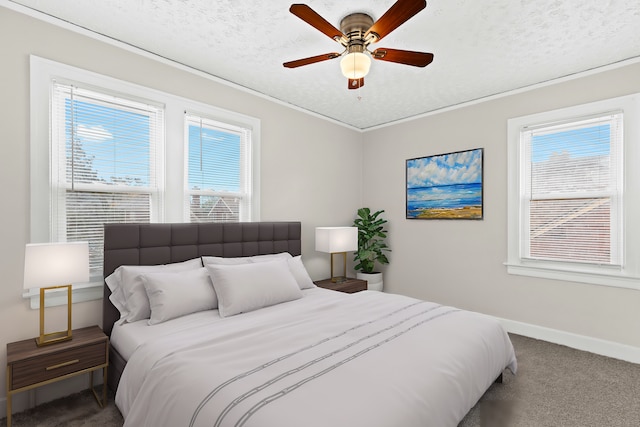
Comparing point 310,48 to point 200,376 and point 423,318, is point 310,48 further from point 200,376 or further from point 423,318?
point 200,376

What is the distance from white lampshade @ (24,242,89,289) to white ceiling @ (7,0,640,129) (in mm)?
1678

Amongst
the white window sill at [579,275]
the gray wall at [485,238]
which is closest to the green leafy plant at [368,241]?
the gray wall at [485,238]

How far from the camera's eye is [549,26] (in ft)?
7.79

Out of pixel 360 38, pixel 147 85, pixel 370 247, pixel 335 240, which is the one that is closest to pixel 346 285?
pixel 335 240

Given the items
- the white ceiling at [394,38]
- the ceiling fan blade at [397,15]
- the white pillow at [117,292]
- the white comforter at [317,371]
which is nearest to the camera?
the white comforter at [317,371]

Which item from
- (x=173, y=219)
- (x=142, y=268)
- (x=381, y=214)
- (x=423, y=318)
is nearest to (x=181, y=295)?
(x=142, y=268)

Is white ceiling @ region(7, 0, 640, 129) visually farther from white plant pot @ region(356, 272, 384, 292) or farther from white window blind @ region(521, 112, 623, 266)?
white plant pot @ region(356, 272, 384, 292)

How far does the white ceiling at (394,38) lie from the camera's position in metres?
2.19

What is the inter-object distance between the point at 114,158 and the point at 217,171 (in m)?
0.95

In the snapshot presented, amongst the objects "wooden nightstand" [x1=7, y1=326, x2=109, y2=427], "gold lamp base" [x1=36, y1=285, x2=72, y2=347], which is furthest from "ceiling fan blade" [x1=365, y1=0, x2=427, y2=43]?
"wooden nightstand" [x1=7, y1=326, x2=109, y2=427]

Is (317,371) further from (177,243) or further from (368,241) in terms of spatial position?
(368,241)

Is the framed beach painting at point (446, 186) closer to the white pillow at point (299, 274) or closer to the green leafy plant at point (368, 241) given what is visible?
the green leafy plant at point (368, 241)

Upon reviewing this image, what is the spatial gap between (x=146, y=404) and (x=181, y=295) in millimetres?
903

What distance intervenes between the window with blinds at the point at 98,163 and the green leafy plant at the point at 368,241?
2807mm
